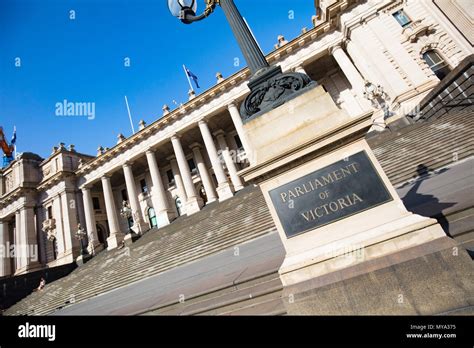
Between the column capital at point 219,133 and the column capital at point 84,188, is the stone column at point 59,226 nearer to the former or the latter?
the column capital at point 84,188

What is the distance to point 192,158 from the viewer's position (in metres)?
31.5

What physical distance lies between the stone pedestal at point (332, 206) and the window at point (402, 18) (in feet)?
78.4

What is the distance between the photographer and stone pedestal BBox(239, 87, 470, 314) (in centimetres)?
251

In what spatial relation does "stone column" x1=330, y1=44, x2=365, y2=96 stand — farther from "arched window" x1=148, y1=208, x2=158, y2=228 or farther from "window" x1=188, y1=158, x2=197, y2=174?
"arched window" x1=148, y1=208, x2=158, y2=228

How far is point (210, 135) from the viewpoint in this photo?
2547 centimetres

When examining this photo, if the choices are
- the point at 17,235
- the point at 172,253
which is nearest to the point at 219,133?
the point at 172,253

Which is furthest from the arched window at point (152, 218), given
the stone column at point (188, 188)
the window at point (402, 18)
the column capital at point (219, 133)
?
the window at point (402, 18)

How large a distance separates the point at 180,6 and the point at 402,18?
22998 mm

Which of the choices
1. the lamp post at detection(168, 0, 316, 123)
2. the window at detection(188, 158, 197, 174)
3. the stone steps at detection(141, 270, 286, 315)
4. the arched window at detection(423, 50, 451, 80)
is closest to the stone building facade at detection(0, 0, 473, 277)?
the arched window at detection(423, 50, 451, 80)

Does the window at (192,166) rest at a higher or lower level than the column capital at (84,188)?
lower

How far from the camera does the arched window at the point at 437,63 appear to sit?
730 inches

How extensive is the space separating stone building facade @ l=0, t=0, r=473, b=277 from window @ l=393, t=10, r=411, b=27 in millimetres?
75

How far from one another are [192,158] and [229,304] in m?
28.7
